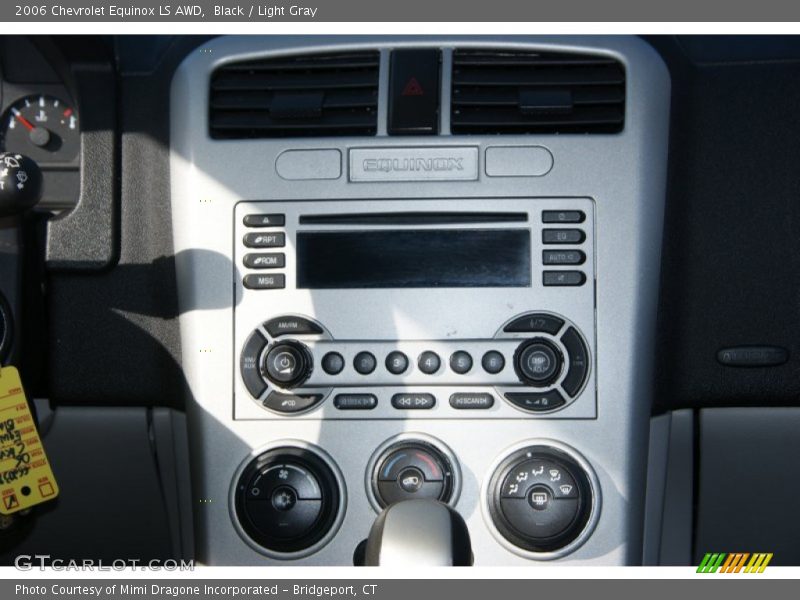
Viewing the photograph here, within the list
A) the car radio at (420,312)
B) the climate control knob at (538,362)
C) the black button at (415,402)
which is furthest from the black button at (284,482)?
the climate control knob at (538,362)

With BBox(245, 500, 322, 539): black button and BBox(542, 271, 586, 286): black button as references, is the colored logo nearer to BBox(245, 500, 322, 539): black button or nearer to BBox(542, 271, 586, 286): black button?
BBox(542, 271, 586, 286): black button

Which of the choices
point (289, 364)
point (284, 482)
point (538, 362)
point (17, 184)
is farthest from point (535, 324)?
point (17, 184)

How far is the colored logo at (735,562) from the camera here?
89.7 inches

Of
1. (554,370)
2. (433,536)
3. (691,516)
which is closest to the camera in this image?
(433,536)

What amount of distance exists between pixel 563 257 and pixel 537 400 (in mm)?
308

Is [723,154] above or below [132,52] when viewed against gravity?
below

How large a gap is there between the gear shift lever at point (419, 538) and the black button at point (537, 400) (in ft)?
1.65

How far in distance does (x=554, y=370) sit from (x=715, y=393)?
1.31 feet

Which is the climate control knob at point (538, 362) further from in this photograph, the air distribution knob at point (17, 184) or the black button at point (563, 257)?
the air distribution knob at point (17, 184)

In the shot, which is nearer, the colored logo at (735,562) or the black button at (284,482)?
the black button at (284,482)

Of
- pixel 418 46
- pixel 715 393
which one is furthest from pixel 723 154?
pixel 418 46

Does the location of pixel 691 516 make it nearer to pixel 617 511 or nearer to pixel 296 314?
pixel 617 511

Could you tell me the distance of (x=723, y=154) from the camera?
2258mm

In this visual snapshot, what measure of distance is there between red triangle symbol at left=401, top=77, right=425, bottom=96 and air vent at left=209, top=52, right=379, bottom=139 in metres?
0.07
